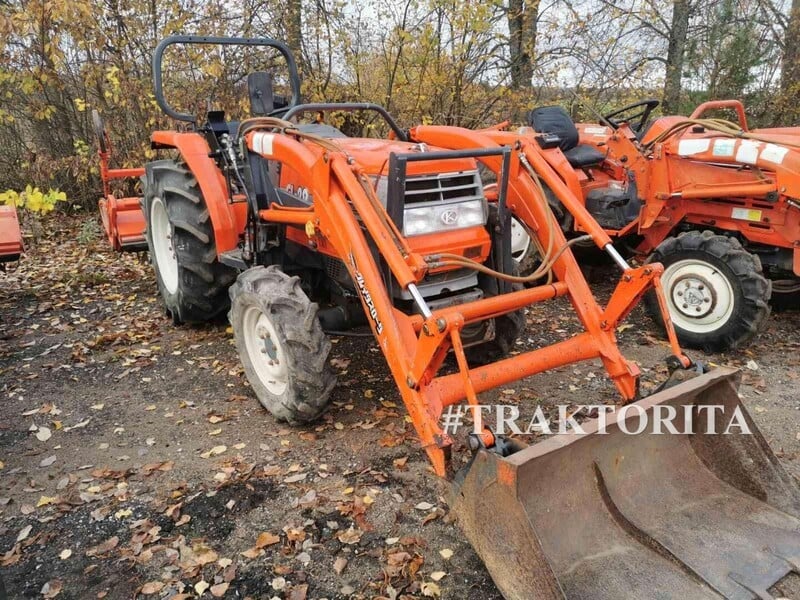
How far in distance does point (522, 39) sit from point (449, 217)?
7.70 metres

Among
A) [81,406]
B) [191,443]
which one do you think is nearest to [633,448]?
[191,443]

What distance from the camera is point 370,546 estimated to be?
277 centimetres

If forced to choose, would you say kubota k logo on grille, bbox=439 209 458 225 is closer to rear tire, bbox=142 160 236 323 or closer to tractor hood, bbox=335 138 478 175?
tractor hood, bbox=335 138 478 175

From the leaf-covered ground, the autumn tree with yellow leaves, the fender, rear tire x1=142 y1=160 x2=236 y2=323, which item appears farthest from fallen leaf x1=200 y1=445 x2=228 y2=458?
the autumn tree with yellow leaves

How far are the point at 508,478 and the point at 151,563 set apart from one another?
61.3 inches

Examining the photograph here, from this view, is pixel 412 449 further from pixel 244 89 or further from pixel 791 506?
pixel 244 89

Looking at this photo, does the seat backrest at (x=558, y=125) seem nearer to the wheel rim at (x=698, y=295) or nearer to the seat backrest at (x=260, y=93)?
the wheel rim at (x=698, y=295)

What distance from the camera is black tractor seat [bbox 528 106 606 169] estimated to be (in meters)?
6.13

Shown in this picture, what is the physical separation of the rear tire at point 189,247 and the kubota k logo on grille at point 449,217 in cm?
194

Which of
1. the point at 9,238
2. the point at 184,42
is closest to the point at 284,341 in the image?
the point at 184,42

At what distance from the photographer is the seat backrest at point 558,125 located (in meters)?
6.12

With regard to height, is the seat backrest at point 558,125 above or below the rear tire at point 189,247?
above

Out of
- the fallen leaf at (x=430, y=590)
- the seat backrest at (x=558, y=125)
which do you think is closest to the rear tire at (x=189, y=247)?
the fallen leaf at (x=430, y=590)

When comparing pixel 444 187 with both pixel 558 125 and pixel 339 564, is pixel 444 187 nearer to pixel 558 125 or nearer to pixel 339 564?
pixel 339 564
